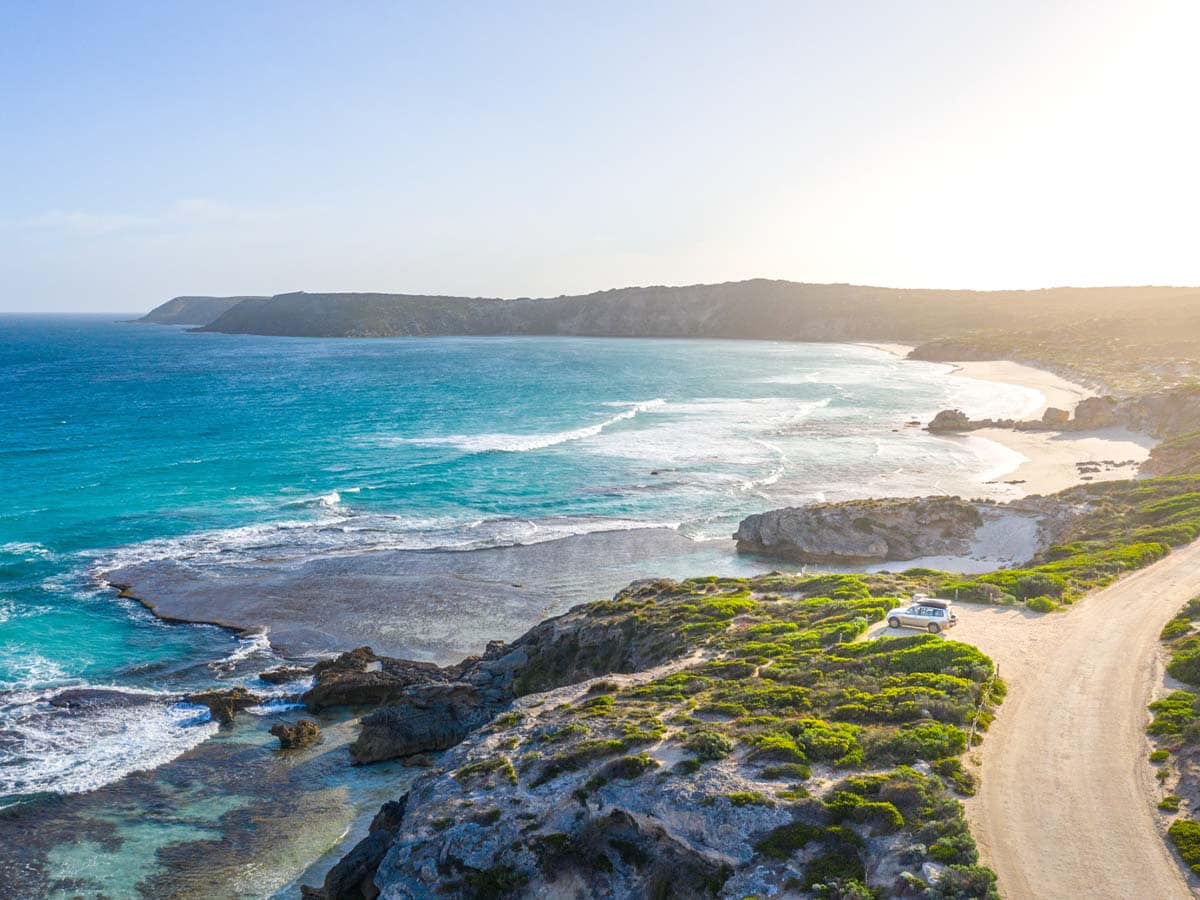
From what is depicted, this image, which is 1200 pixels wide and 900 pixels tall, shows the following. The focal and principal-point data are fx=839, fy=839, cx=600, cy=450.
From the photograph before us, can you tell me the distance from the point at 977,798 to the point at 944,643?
26.9ft

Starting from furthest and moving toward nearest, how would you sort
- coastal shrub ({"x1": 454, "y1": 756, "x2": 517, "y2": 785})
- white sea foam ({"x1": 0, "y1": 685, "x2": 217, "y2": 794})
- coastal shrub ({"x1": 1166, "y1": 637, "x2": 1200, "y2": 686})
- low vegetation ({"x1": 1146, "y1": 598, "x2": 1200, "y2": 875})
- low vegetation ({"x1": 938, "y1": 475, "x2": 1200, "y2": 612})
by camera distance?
low vegetation ({"x1": 938, "y1": 475, "x2": 1200, "y2": 612})
white sea foam ({"x1": 0, "y1": 685, "x2": 217, "y2": 794})
coastal shrub ({"x1": 1166, "y1": 637, "x2": 1200, "y2": 686})
coastal shrub ({"x1": 454, "y1": 756, "x2": 517, "y2": 785})
low vegetation ({"x1": 1146, "y1": 598, "x2": 1200, "y2": 875})

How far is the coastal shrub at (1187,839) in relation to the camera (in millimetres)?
15686

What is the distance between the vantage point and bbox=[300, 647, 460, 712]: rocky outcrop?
3347cm

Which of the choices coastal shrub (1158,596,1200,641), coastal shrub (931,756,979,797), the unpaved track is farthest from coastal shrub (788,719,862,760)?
coastal shrub (1158,596,1200,641)

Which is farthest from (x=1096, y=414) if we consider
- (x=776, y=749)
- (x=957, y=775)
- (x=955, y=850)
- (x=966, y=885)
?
(x=966, y=885)

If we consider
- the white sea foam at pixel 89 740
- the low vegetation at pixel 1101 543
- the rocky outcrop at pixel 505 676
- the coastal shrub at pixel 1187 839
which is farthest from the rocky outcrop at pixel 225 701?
the coastal shrub at pixel 1187 839

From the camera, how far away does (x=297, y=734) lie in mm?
30422

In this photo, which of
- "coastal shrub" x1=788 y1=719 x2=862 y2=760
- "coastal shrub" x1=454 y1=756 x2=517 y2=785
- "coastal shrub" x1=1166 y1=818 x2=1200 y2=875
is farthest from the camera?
"coastal shrub" x1=454 y1=756 x2=517 y2=785

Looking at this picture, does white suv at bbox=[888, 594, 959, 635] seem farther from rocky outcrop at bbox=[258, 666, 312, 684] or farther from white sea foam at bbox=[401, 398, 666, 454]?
white sea foam at bbox=[401, 398, 666, 454]

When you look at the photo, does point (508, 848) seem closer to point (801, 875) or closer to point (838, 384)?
point (801, 875)

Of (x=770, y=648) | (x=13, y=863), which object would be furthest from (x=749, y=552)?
(x=13, y=863)

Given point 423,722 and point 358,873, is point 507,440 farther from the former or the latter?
point 358,873

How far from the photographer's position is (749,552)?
5112 cm

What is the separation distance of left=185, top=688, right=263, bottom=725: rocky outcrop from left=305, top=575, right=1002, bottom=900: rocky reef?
11.4m
